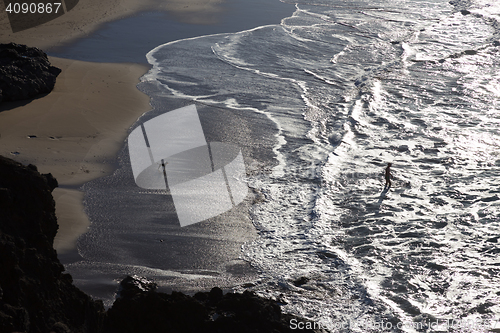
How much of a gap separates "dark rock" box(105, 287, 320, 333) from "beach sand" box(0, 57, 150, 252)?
2633 mm

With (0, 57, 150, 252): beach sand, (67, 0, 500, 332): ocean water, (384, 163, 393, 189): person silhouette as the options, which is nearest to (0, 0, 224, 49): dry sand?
(67, 0, 500, 332): ocean water

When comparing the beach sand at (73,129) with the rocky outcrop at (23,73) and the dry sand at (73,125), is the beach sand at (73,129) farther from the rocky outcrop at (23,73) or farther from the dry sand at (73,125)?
the rocky outcrop at (23,73)

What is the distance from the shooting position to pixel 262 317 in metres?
4.99

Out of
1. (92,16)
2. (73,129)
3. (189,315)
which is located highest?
(92,16)

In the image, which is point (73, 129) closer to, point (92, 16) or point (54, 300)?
point (54, 300)

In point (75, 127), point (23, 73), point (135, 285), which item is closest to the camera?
point (135, 285)

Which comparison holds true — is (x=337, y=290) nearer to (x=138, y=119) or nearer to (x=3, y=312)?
(x=3, y=312)

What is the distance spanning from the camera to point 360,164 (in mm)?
10711

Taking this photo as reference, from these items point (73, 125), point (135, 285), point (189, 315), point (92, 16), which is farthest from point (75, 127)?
point (92, 16)

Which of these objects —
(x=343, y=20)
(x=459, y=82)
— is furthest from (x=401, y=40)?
(x=459, y=82)

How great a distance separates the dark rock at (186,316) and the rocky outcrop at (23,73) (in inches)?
358

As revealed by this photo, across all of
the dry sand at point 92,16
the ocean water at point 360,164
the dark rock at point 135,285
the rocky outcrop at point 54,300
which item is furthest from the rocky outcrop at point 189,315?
the dry sand at point 92,16

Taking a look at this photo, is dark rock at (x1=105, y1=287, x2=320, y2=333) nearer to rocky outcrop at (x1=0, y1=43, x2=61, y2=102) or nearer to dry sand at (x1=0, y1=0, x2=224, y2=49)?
rocky outcrop at (x1=0, y1=43, x2=61, y2=102)

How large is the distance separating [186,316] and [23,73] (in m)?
10.4
